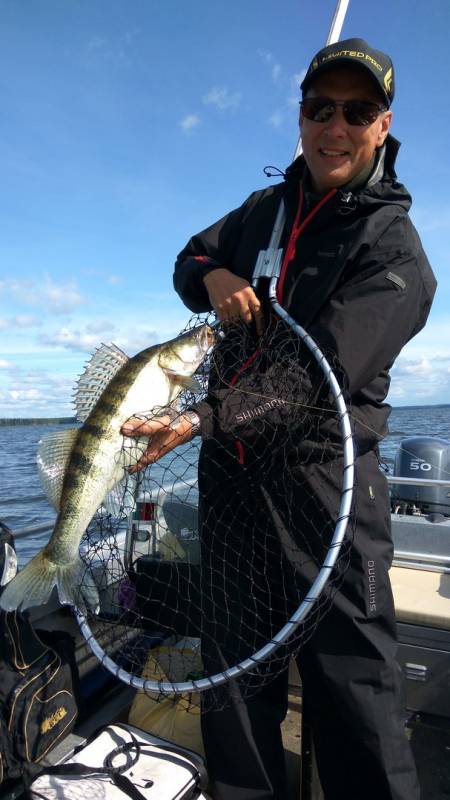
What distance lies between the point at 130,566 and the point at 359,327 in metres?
2.92

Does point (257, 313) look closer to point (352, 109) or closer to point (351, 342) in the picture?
point (351, 342)

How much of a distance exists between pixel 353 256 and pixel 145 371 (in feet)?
4.23

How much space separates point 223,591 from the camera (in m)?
3.05

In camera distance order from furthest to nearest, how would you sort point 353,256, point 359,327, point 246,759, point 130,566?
point 130,566 < point 246,759 < point 353,256 < point 359,327

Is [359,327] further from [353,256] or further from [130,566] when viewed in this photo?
[130,566]

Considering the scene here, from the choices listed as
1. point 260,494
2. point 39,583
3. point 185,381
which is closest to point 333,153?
point 185,381

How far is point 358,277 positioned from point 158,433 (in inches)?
51.1

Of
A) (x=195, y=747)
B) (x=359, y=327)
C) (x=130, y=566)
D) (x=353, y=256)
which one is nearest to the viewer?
(x=359, y=327)

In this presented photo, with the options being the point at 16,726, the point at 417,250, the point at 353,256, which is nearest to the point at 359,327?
the point at 353,256

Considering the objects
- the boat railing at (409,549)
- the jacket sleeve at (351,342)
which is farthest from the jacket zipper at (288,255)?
the boat railing at (409,549)

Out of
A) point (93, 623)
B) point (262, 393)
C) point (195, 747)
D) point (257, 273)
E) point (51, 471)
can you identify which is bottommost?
point (195, 747)

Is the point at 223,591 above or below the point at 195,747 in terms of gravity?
above

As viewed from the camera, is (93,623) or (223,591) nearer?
(223,591)

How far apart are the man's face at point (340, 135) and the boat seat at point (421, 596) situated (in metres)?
2.88
